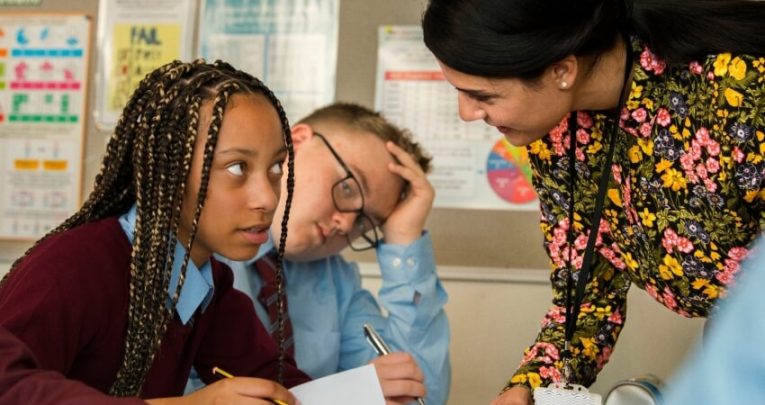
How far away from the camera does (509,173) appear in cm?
182

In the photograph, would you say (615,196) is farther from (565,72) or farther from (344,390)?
(344,390)

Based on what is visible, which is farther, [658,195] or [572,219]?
[572,219]

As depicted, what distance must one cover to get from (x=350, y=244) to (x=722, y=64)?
0.72 metres

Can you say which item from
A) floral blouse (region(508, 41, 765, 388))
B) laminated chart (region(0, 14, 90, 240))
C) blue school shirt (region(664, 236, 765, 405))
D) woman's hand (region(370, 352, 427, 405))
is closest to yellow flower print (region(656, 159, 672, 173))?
floral blouse (region(508, 41, 765, 388))

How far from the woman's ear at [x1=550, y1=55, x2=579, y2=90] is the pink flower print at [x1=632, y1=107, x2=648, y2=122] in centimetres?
9

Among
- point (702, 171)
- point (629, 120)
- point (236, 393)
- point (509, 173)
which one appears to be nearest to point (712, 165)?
point (702, 171)

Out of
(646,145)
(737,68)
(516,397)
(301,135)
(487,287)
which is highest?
(737,68)

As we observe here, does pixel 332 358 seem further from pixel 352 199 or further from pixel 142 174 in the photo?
pixel 142 174

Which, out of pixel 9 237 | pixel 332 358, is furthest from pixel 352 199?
pixel 9 237

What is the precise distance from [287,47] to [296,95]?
0.10 m

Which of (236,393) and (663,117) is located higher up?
(663,117)

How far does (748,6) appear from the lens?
978 mm

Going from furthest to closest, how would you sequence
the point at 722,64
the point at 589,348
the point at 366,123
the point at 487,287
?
the point at 487,287, the point at 366,123, the point at 589,348, the point at 722,64

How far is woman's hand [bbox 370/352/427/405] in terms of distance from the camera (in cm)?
109
